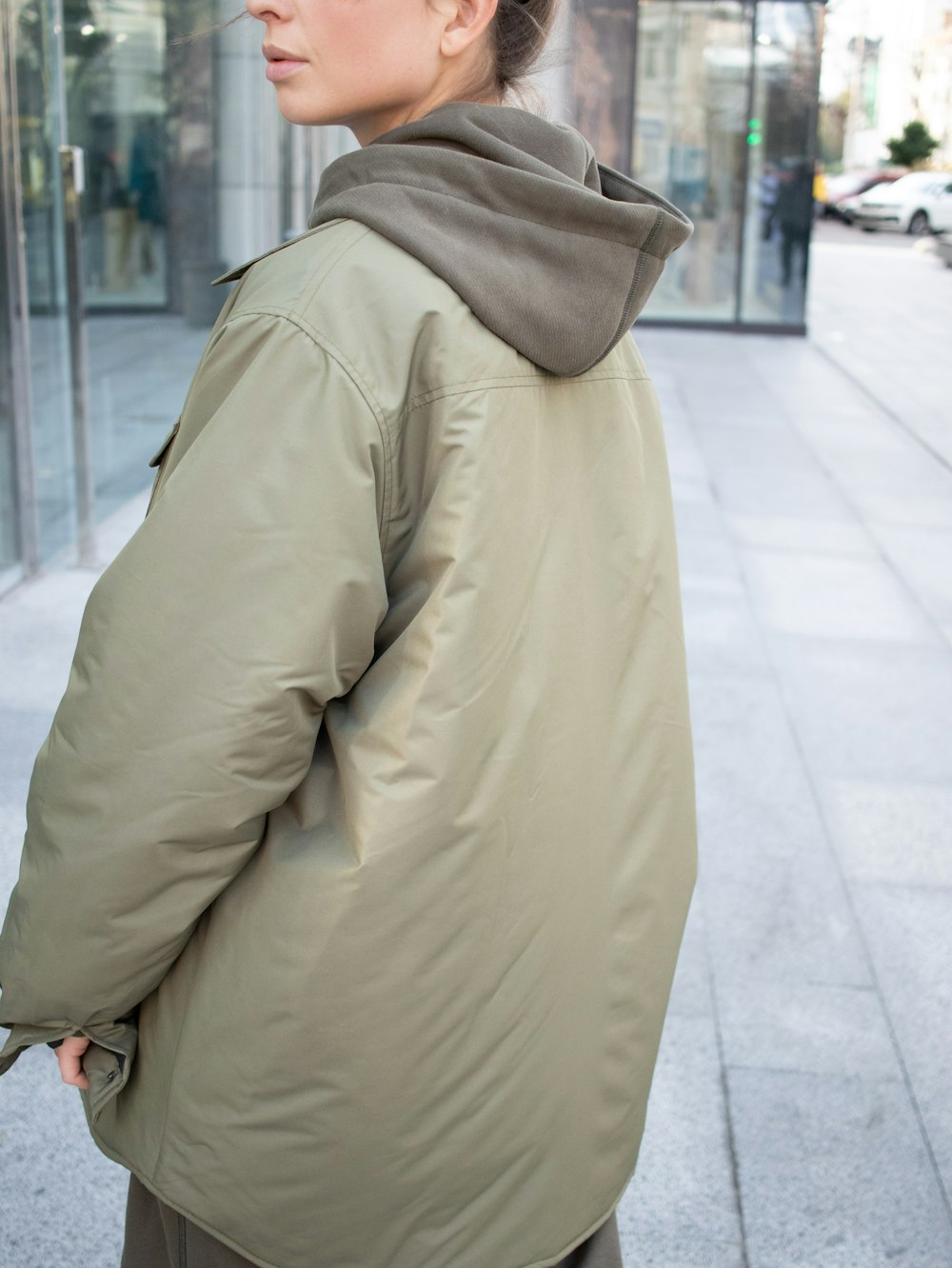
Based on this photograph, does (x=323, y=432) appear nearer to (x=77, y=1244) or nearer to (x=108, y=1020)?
(x=108, y=1020)

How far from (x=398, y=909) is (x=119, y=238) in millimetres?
5601

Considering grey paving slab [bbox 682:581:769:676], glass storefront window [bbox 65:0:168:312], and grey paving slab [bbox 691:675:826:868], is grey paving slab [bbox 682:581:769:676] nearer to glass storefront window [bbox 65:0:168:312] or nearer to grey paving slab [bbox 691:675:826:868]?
grey paving slab [bbox 691:675:826:868]

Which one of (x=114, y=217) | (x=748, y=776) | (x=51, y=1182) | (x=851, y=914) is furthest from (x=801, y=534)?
(x=51, y=1182)

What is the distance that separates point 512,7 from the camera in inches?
50.0

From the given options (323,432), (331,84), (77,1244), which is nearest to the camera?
(323,432)

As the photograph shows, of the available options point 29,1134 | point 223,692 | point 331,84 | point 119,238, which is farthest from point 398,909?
point 119,238

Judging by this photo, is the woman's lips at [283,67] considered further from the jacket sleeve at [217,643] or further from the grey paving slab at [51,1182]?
the grey paving slab at [51,1182]

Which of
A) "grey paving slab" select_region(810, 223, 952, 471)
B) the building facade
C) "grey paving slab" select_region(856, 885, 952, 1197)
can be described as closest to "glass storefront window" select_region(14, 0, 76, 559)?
the building facade

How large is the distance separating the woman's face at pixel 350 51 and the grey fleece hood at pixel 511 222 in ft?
0.16

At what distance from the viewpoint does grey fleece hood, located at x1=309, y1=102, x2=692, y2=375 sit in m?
1.10

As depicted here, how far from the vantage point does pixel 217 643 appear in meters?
1.03

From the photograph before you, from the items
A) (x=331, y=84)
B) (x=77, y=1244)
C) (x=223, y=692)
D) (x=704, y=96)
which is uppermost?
(x=704, y=96)

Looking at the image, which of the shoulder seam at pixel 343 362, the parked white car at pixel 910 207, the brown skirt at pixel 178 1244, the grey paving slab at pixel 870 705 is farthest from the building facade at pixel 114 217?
the parked white car at pixel 910 207

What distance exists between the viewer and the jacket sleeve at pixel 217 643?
1.03 m
